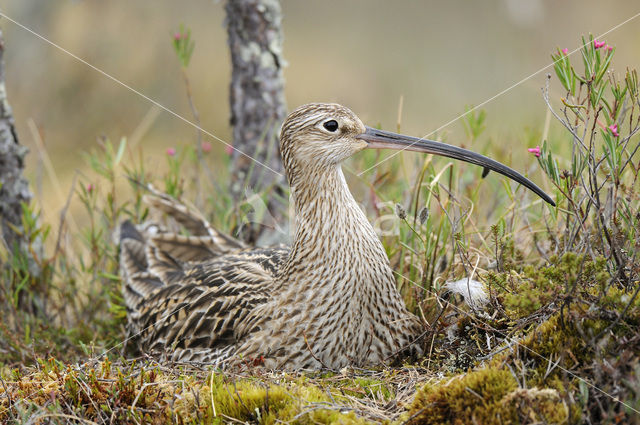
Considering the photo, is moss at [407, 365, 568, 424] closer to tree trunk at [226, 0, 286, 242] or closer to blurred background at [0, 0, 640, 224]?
tree trunk at [226, 0, 286, 242]

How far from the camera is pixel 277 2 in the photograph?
601 cm

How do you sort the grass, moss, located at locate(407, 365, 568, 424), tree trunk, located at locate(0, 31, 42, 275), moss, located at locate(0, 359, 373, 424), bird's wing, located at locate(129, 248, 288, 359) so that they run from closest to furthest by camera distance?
moss, located at locate(407, 365, 568, 424)
the grass
moss, located at locate(0, 359, 373, 424)
bird's wing, located at locate(129, 248, 288, 359)
tree trunk, located at locate(0, 31, 42, 275)

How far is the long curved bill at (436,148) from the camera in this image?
3545mm

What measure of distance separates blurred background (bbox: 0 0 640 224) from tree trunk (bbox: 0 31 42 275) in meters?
3.86

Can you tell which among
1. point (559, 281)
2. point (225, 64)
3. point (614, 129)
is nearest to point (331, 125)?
point (614, 129)

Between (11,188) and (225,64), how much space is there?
646 centimetres

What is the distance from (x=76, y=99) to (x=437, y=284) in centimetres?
787

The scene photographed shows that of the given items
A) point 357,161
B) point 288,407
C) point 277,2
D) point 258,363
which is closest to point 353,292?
point 258,363

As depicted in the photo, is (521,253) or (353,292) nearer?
(353,292)

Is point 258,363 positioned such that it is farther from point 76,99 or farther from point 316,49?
point 316,49

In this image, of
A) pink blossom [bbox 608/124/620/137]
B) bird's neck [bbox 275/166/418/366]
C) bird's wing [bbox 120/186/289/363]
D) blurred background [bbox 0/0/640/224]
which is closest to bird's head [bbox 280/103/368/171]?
bird's neck [bbox 275/166/418/366]

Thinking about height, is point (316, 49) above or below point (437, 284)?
above

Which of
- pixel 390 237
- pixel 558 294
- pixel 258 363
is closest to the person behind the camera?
pixel 558 294

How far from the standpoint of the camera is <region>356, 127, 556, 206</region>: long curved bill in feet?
11.6
